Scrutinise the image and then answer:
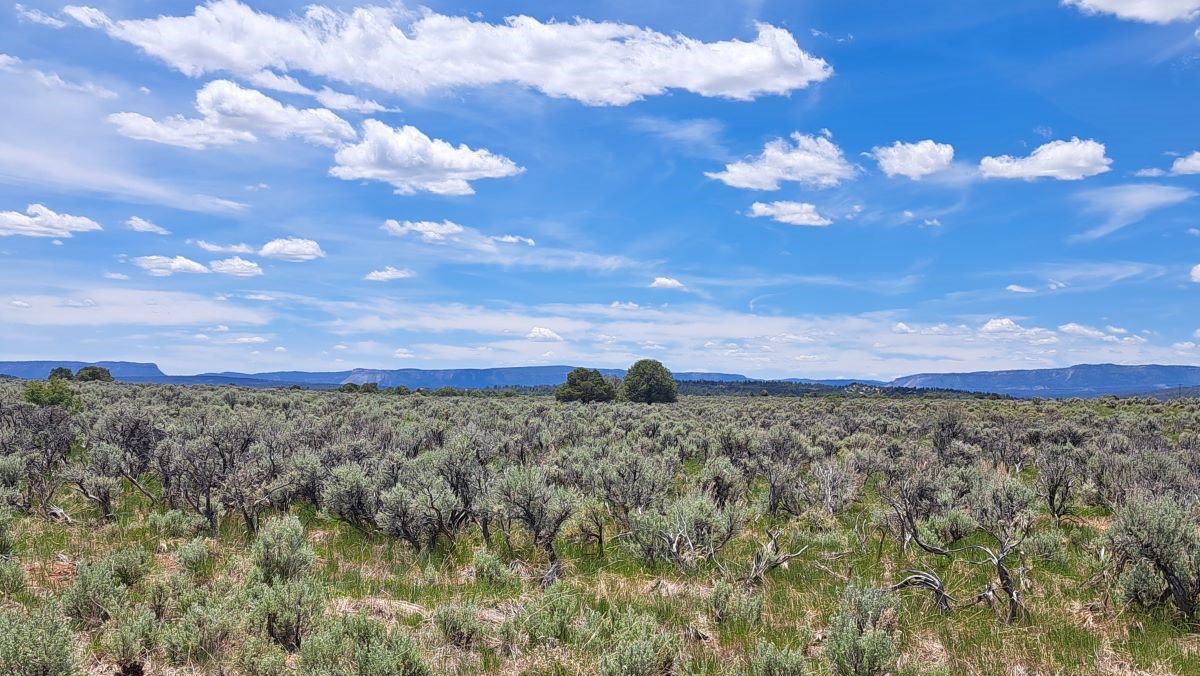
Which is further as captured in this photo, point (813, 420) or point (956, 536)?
point (813, 420)

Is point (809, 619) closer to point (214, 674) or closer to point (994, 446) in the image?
point (214, 674)

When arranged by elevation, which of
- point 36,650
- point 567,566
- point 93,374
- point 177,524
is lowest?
point 567,566

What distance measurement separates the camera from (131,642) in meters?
6.34

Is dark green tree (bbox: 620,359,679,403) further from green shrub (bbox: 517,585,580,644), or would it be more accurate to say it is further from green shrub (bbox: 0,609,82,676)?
green shrub (bbox: 0,609,82,676)

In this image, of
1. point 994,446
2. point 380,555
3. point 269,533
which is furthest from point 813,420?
point 269,533

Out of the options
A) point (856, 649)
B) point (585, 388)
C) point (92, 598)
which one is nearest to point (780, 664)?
point (856, 649)

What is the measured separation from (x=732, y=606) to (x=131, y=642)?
668cm

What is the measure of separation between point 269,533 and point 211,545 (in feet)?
8.38

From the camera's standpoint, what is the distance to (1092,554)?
9.95m

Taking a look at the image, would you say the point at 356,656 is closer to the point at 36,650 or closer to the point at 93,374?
the point at 36,650

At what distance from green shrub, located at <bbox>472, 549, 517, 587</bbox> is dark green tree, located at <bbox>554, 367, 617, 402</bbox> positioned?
60.5 m

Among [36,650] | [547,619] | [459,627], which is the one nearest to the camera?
[36,650]

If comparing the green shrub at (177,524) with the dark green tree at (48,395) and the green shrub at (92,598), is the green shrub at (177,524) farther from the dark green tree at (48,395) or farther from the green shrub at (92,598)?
the dark green tree at (48,395)

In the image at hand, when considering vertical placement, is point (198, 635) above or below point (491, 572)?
above
